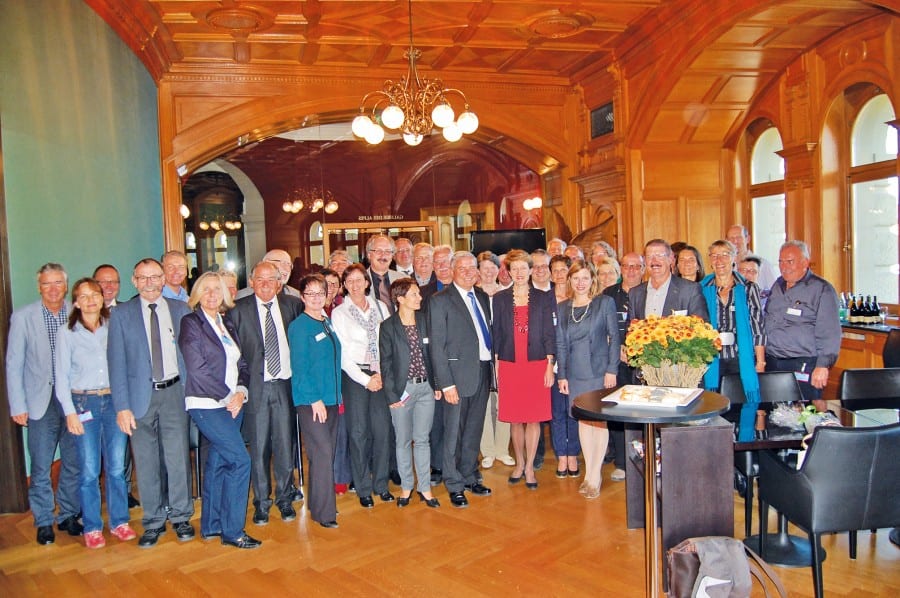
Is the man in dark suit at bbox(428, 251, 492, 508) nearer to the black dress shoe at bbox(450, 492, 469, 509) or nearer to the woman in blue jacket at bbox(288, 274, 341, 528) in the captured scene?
the black dress shoe at bbox(450, 492, 469, 509)

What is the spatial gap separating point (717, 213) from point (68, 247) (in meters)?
7.30

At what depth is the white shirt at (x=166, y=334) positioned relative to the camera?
426 centimetres

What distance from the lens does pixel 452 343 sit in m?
4.79

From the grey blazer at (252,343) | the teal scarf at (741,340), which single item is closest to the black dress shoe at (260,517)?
the grey blazer at (252,343)

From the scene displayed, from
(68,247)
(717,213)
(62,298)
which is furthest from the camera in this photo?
(717,213)

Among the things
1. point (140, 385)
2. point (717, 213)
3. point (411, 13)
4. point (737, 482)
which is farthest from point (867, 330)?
point (140, 385)

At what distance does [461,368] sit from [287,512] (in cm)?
149

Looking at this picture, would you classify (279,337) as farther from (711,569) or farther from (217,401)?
(711,569)

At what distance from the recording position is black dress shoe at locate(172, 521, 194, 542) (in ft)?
14.2

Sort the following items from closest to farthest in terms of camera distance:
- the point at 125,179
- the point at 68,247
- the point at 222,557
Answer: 1. the point at 222,557
2. the point at 68,247
3. the point at 125,179

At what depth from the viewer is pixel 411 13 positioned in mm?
7043

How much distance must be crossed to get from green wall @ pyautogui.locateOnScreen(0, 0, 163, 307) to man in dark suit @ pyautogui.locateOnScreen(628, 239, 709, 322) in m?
4.31

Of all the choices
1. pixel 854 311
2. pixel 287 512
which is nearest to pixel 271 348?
pixel 287 512

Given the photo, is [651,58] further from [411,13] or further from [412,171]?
[412,171]
